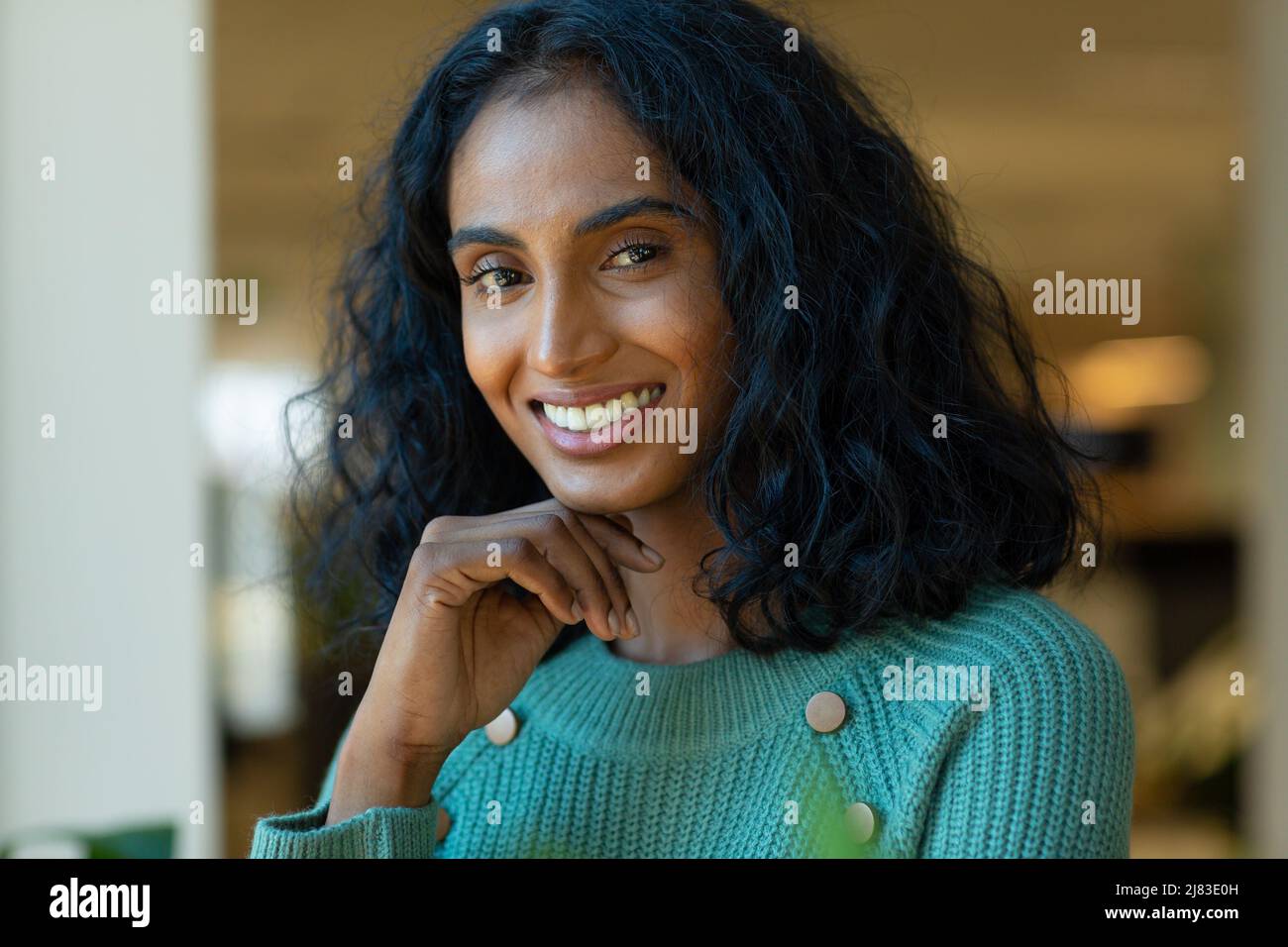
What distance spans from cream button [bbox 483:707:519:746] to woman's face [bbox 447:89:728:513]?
20cm

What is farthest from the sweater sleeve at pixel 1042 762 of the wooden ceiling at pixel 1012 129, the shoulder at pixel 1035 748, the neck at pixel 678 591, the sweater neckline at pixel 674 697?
the wooden ceiling at pixel 1012 129

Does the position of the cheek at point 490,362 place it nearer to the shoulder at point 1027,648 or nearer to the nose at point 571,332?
the nose at point 571,332

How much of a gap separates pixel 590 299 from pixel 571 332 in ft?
0.09

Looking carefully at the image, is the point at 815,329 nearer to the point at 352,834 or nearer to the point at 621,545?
the point at 621,545

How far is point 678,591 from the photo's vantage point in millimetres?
1030

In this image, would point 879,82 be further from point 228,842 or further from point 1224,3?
point 228,842

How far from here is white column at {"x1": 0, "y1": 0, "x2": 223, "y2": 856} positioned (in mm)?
2033

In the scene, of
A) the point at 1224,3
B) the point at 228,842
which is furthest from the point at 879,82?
the point at 228,842

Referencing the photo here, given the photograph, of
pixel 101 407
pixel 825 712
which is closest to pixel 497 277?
pixel 825 712

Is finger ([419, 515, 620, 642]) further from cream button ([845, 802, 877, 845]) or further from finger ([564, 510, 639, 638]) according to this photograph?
cream button ([845, 802, 877, 845])

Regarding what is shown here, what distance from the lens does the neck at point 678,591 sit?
101 cm

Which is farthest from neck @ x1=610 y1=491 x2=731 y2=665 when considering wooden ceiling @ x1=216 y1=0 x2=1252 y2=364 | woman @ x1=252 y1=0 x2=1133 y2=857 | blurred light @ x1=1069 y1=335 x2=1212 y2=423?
blurred light @ x1=1069 y1=335 x2=1212 y2=423

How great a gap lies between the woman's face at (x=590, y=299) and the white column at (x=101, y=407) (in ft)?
4.41

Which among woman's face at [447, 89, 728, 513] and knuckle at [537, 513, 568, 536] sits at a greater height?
woman's face at [447, 89, 728, 513]
